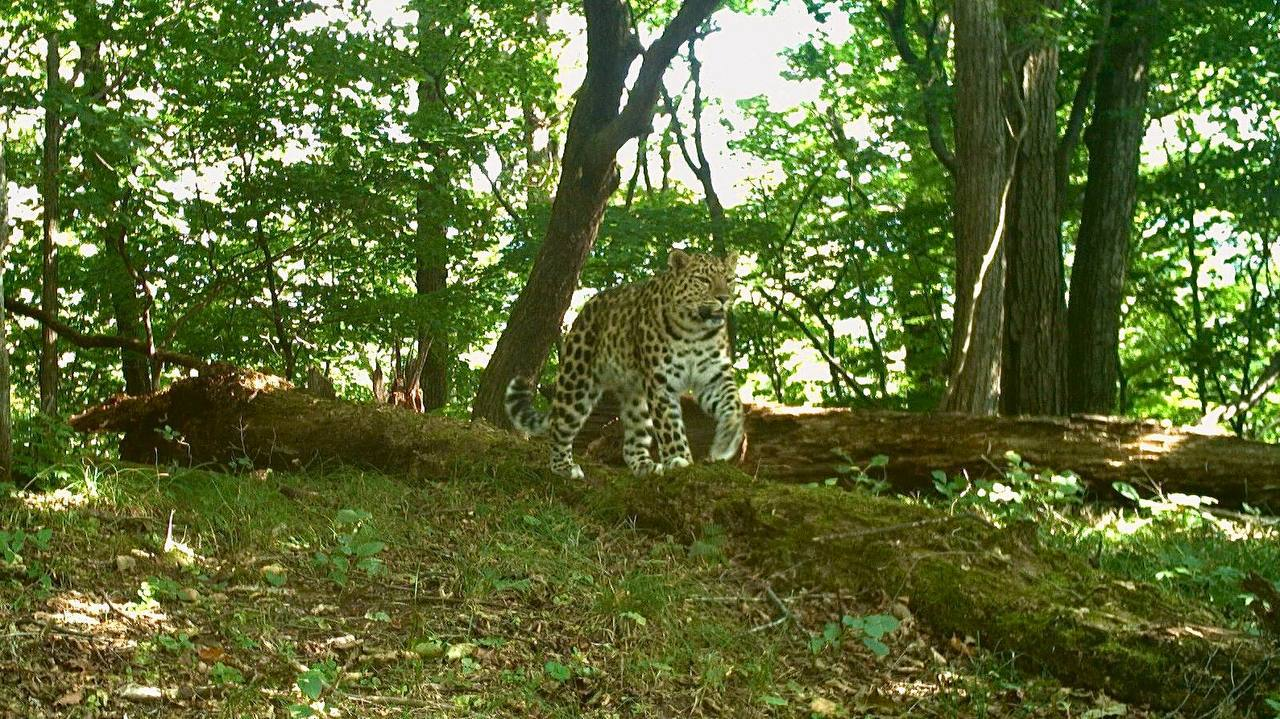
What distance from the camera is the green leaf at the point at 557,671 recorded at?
190 inches

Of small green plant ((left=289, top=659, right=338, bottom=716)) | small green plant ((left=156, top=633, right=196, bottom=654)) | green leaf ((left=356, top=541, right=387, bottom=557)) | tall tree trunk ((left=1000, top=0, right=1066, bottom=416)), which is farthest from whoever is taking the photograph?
tall tree trunk ((left=1000, top=0, right=1066, bottom=416))

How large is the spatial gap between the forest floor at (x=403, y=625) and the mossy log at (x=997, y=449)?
2.22 metres

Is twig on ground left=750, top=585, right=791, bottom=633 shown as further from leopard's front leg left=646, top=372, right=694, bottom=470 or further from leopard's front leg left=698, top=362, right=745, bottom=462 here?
leopard's front leg left=698, top=362, right=745, bottom=462

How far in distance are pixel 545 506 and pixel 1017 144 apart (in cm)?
669

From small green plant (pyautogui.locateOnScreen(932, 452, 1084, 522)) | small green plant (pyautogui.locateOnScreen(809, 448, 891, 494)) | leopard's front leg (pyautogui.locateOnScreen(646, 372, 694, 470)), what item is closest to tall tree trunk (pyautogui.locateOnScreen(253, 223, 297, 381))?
leopard's front leg (pyautogui.locateOnScreen(646, 372, 694, 470))

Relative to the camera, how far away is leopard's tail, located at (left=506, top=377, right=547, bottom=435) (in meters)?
9.29

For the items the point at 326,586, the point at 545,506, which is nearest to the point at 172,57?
the point at 545,506

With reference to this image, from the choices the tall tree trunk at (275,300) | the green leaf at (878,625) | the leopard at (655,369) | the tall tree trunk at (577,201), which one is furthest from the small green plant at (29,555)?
the tall tree trunk at (275,300)

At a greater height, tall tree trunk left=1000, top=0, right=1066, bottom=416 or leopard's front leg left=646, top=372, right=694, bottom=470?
tall tree trunk left=1000, top=0, right=1066, bottom=416

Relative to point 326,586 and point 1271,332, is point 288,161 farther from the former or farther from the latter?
point 1271,332

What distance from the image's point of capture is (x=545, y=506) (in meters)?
7.76

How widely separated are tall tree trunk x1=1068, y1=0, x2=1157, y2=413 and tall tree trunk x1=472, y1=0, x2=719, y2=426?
16.6 feet

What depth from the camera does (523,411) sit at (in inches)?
367

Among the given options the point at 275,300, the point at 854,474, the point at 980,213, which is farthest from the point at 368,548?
the point at 275,300
